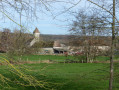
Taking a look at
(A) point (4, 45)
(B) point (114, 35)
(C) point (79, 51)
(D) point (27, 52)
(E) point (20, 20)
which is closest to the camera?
(E) point (20, 20)

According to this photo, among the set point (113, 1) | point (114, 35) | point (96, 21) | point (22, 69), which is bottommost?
point (22, 69)

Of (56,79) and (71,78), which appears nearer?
(56,79)

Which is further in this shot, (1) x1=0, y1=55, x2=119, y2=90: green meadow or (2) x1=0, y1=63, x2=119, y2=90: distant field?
(2) x1=0, y1=63, x2=119, y2=90: distant field

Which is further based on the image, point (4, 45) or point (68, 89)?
point (4, 45)

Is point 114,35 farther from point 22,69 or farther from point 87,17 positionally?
point 22,69

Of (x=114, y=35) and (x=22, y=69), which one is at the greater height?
(x=114, y=35)

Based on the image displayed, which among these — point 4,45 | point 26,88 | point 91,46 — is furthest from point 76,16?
point 91,46

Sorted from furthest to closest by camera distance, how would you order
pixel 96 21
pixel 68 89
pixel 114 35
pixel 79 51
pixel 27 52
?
pixel 79 51 → pixel 27 52 → pixel 68 89 → pixel 114 35 → pixel 96 21

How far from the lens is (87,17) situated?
5277 millimetres

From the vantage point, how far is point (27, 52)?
2744 centimetres

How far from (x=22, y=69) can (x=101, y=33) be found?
8.45ft

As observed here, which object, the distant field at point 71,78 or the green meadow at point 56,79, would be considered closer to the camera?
the green meadow at point 56,79

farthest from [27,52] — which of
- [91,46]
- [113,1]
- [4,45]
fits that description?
[113,1]

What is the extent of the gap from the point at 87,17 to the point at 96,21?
0.26 metres
